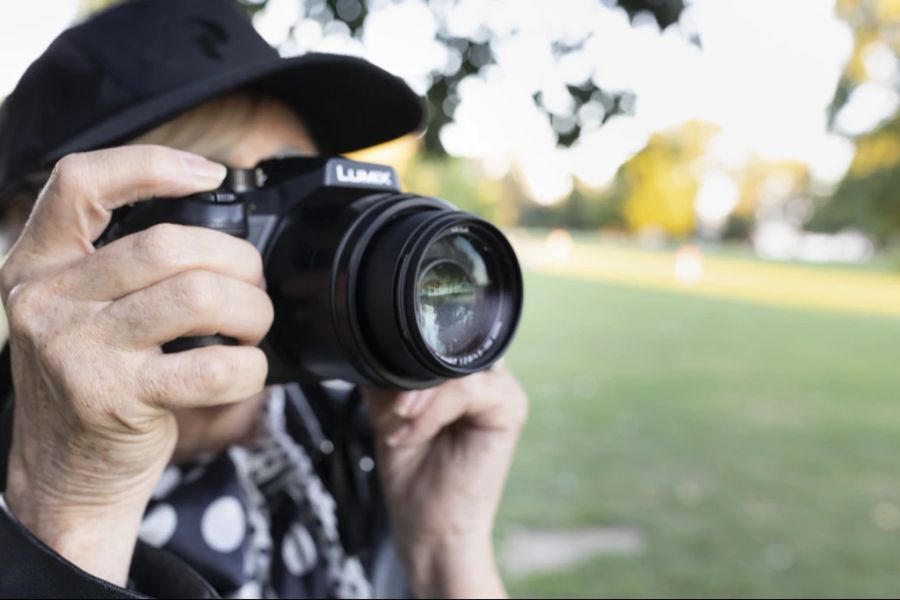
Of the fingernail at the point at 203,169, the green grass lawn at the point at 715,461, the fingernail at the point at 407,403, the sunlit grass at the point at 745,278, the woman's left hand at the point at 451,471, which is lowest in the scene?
the sunlit grass at the point at 745,278

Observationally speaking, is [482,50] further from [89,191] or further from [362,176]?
[89,191]

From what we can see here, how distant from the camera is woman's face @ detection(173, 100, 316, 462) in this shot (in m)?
0.98

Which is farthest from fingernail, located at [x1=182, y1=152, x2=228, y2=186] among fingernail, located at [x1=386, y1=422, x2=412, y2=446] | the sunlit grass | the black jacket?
the sunlit grass

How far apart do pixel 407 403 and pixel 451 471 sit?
122mm

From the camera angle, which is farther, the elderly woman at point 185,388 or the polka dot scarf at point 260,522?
the polka dot scarf at point 260,522

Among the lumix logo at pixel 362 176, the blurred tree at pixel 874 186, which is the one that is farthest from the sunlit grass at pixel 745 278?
the lumix logo at pixel 362 176

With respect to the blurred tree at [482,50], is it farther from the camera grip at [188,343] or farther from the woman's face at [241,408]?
the camera grip at [188,343]

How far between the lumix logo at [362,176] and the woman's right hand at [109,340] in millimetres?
122

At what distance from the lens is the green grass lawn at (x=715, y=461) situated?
101 inches

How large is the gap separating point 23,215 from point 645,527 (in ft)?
8.38

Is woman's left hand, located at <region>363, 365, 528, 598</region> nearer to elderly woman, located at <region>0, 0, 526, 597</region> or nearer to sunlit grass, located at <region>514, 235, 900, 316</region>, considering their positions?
elderly woman, located at <region>0, 0, 526, 597</region>

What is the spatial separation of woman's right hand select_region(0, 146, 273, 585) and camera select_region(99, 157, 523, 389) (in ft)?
0.09

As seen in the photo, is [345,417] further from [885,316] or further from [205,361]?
[885,316]

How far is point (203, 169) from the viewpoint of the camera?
0.78 m
